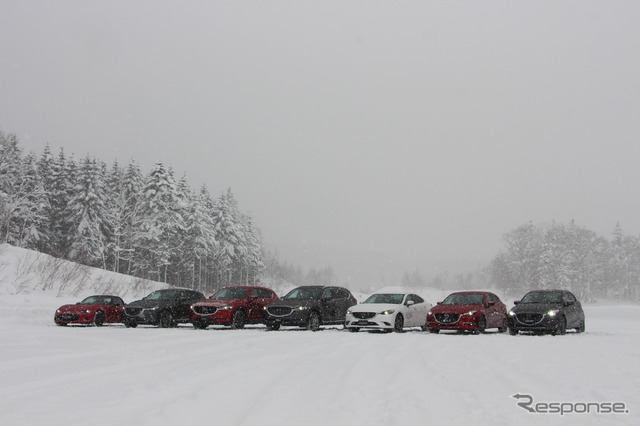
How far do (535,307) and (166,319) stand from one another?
45.5 feet

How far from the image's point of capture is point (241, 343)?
16.4 metres

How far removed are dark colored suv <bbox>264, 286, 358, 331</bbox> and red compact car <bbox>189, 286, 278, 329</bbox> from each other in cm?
108

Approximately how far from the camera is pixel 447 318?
21.3m

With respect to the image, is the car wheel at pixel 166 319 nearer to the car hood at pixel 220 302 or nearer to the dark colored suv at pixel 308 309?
the car hood at pixel 220 302

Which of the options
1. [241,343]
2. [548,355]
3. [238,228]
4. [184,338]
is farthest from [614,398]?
[238,228]

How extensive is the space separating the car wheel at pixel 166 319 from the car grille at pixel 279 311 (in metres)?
4.46

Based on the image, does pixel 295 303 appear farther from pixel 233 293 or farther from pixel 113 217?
pixel 113 217

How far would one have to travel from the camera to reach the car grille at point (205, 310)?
76.0 ft

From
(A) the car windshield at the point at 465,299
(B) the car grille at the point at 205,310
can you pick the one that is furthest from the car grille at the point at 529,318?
(B) the car grille at the point at 205,310

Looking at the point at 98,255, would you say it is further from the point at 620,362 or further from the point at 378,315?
the point at 620,362

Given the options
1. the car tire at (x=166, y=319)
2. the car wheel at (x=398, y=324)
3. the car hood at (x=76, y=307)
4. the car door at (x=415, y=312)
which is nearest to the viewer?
the car wheel at (x=398, y=324)

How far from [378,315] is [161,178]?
169 ft

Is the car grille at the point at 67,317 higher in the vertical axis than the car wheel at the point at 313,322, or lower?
lower

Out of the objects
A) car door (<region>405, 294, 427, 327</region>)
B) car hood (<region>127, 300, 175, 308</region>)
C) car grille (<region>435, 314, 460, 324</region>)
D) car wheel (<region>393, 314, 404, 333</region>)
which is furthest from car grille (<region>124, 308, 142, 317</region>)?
car grille (<region>435, 314, 460, 324</region>)
